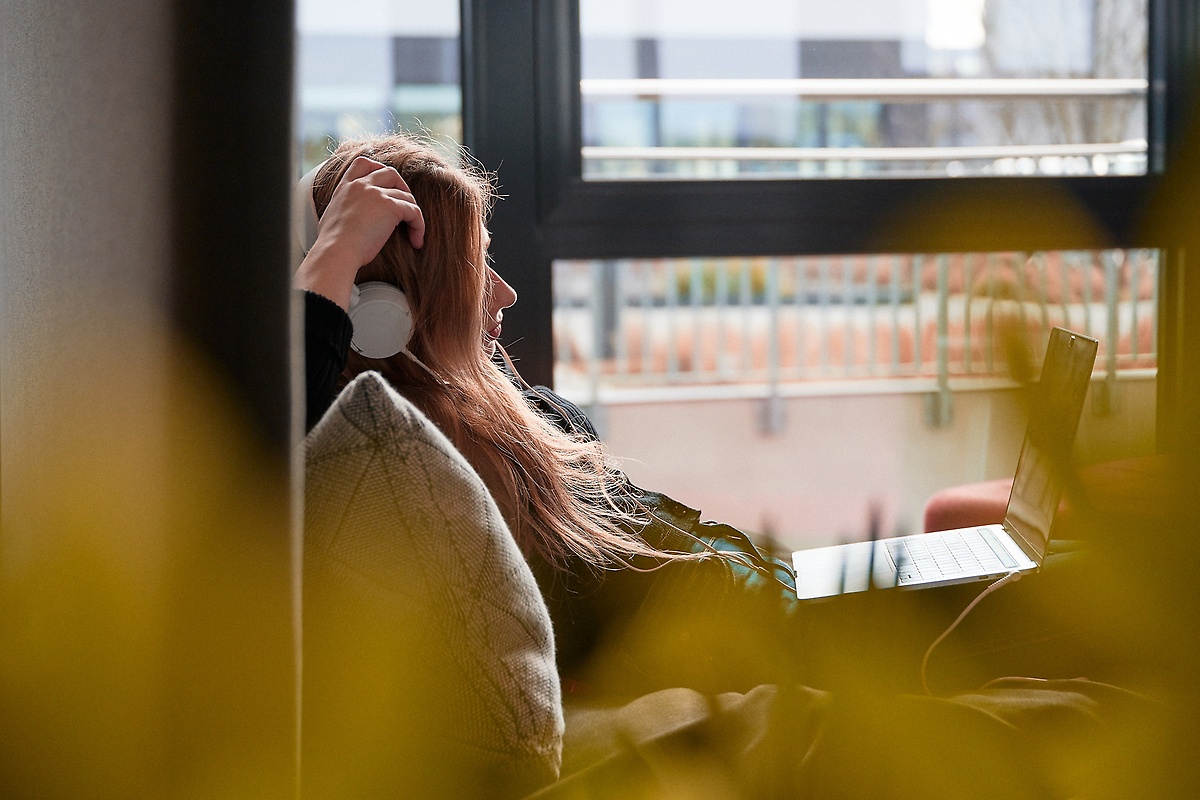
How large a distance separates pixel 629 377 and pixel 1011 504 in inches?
38.4

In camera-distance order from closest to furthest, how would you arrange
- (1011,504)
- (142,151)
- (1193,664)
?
(1193,664), (142,151), (1011,504)

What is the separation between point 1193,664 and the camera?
1.17 feet

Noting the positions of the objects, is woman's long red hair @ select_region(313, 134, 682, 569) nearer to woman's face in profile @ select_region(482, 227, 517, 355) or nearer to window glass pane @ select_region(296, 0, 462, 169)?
woman's face in profile @ select_region(482, 227, 517, 355)

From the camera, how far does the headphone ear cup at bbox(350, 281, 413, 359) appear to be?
39.1 inches

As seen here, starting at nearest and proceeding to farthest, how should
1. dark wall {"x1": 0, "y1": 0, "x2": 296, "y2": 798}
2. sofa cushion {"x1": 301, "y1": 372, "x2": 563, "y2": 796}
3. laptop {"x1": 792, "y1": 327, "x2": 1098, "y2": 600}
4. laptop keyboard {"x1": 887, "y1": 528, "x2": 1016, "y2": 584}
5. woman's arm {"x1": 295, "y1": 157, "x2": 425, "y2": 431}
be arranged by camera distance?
laptop {"x1": 792, "y1": 327, "x2": 1098, "y2": 600}, dark wall {"x1": 0, "y1": 0, "x2": 296, "y2": 798}, sofa cushion {"x1": 301, "y1": 372, "x2": 563, "y2": 796}, woman's arm {"x1": 295, "y1": 157, "x2": 425, "y2": 431}, laptop keyboard {"x1": 887, "y1": 528, "x2": 1016, "y2": 584}

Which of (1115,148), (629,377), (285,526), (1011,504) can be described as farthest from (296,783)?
(1115,148)

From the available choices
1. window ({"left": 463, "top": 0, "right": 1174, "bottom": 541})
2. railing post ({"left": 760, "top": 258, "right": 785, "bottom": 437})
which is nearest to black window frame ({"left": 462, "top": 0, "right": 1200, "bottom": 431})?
window ({"left": 463, "top": 0, "right": 1174, "bottom": 541})

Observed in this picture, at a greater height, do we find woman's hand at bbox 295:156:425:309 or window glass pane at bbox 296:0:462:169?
window glass pane at bbox 296:0:462:169

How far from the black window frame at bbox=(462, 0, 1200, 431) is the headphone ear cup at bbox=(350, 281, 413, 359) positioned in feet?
2.70

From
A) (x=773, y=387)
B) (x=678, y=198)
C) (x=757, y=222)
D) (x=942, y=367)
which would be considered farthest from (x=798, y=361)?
(x=678, y=198)

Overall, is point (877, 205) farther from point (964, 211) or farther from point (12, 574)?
point (12, 574)

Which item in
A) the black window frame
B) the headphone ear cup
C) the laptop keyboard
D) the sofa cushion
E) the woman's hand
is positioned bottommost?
the laptop keyboard

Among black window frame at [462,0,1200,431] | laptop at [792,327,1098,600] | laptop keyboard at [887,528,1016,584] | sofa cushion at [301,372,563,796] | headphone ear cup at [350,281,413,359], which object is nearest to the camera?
laptop at [792,327,1098,600]

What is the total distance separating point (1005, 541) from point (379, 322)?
37.0 inches
